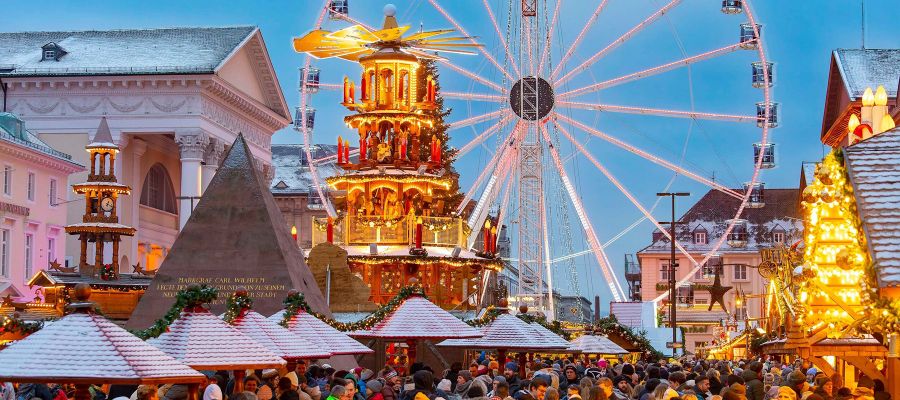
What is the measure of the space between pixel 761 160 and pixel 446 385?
38620 millimetres

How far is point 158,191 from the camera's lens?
83688 mm

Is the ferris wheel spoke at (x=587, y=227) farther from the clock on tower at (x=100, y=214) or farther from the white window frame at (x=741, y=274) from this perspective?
the white window frame at (x=741, y=274)

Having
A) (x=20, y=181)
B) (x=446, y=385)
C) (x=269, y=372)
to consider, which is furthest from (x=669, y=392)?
(x=20, y=181)

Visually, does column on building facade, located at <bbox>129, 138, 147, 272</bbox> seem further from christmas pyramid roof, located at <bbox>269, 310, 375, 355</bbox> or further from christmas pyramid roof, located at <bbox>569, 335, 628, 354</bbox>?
christmas pyramid roof, located at <bbox>269, 310, 375, 355</bbox>

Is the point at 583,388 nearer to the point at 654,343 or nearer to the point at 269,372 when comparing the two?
the point at 269,372

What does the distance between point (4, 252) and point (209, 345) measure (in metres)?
46.5

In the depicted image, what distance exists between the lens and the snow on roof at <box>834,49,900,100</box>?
188 feet

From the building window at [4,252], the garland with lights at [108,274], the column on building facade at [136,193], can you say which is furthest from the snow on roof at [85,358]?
the column on building facade at [136,193]

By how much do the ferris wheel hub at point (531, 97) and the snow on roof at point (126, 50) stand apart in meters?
25.2

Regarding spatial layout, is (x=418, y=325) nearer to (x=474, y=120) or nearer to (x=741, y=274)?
(x=474, y=120)

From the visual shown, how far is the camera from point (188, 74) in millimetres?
73500

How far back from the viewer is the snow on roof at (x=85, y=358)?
12.8m

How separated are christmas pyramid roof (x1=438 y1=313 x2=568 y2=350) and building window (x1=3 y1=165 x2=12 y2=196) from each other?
115 ft

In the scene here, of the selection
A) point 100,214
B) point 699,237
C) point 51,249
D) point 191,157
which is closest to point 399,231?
point 100,214
